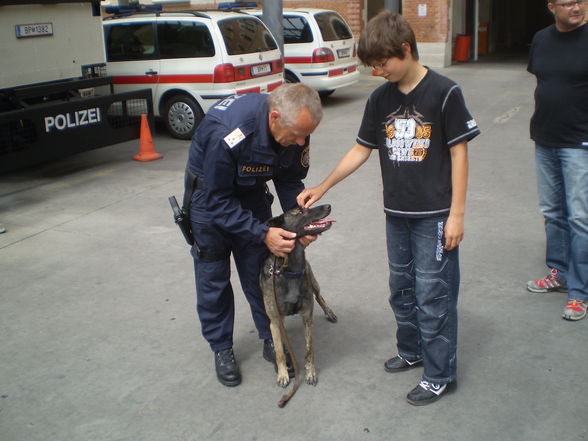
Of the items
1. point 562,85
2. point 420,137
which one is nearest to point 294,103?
point 420,137

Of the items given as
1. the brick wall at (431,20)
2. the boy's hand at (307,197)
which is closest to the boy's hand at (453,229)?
the boy's hand at (307,197)

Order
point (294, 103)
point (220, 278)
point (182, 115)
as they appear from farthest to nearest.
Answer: point (182, 115)
point (220, 278)
point (294, 103)

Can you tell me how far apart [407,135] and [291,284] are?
1021 mm

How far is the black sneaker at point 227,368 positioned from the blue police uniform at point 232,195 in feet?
0.14

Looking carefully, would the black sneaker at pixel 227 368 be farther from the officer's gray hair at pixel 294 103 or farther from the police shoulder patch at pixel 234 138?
the officer's gray hair at pixel 294 103

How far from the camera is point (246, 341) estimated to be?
412 cm

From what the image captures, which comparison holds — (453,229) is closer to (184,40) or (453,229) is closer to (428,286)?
(428,286)

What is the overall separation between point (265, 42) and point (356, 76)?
11.5 ft

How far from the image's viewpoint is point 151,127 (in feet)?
29.5

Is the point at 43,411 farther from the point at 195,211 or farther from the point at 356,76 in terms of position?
the point at 356,76

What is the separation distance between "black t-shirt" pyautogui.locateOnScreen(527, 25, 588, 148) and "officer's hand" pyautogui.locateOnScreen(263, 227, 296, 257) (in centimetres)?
200

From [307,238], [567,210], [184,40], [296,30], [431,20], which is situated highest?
[431,20]

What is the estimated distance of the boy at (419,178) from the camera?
2.93m

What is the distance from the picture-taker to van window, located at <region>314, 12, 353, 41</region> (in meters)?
12.7
